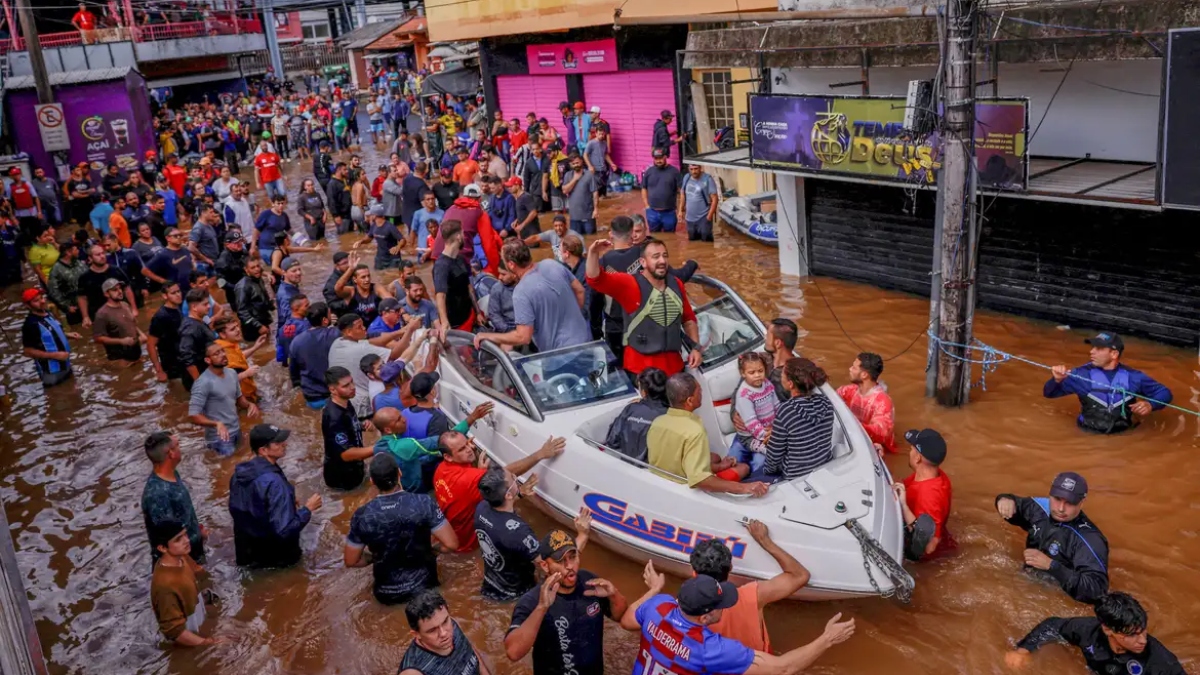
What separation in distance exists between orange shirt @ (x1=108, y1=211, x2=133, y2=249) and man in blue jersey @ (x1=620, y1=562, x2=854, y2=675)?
48.4 ft

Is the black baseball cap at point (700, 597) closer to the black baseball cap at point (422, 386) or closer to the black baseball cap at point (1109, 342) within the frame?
the black baseball cap at point (422, 386)

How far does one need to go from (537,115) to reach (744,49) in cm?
1239

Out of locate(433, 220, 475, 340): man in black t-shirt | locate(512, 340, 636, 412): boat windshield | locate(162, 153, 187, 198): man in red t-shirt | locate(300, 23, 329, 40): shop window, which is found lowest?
locate(512, 340, 636, 412): boat windshield

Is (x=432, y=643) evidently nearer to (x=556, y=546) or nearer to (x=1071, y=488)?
(x=556, y=546)

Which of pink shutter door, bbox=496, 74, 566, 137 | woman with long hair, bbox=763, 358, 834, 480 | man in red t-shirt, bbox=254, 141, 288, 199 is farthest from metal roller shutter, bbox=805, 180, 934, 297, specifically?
man in red t-shirt, bbox=254, 141, 288, 199

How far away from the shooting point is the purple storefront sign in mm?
27469

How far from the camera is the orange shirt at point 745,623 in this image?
4883mm

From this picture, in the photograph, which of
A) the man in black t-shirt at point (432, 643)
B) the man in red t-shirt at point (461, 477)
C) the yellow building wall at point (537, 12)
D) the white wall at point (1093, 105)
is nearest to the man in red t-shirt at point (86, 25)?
the yellow building wall at point (537, 12)

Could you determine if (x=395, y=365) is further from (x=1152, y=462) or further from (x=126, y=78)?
(x=126, y=78)

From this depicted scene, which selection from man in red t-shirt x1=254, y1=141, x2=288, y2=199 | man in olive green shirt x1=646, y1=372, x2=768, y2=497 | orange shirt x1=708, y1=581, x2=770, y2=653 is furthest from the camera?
man in red t-shirt x1=254, y1=141, x2=288, y2=199

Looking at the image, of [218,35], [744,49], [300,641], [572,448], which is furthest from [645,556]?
[218,35]

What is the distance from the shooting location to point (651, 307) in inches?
310

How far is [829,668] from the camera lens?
6199mm

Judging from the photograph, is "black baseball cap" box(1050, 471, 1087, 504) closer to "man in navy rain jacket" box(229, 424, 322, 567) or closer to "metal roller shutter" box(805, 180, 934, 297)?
"man in navy rain jacket" box(229, 424, 322, 567)
